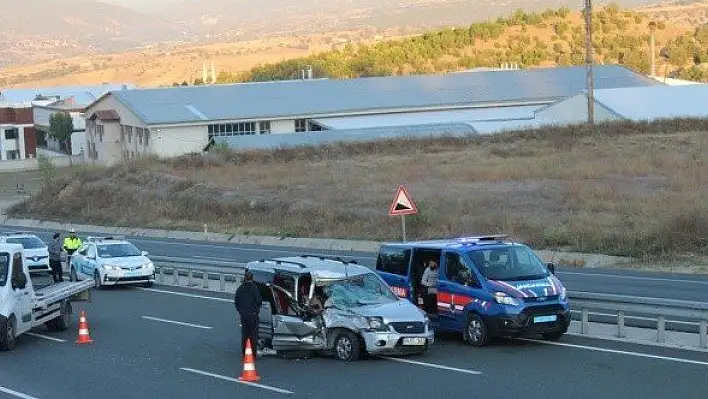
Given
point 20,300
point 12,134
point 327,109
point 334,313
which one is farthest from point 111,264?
point 12,134

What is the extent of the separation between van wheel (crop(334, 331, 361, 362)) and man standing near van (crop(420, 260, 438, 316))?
2383mm

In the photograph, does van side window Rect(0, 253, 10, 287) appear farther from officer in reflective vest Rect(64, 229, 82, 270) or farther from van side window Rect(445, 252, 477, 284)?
officer in reflective vest Rect(64, 229, 82, 270)

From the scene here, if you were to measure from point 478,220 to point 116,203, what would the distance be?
107 ft

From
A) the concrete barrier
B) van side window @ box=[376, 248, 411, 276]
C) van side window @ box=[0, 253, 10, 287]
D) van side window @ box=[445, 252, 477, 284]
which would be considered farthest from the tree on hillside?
van side window @ box=[445, 252, 477, 284]

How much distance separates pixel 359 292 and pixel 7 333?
20.3ft

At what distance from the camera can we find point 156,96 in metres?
102

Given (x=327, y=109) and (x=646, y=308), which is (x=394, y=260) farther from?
(x=327, y=109)

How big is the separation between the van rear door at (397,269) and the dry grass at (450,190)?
14844 millimetres

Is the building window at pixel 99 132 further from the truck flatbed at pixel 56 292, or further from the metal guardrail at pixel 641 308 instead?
the metal guardrail at pixel 641 308

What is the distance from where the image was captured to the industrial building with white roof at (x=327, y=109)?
9200 cm

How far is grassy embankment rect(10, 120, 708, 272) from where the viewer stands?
40.4 meters

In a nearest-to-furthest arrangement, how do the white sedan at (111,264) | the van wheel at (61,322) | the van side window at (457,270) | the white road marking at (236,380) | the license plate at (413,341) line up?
1. the white road marking at (236,380)
2. the license plate at (413,341)
3. the van side window at (457,270)
4. the van wheel at (61,322)
5. the white sedan at (111,264)

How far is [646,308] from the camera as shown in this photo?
20.1 m

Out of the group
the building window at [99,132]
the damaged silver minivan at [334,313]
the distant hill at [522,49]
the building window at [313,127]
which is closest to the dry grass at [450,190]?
the building window at [313,127]
